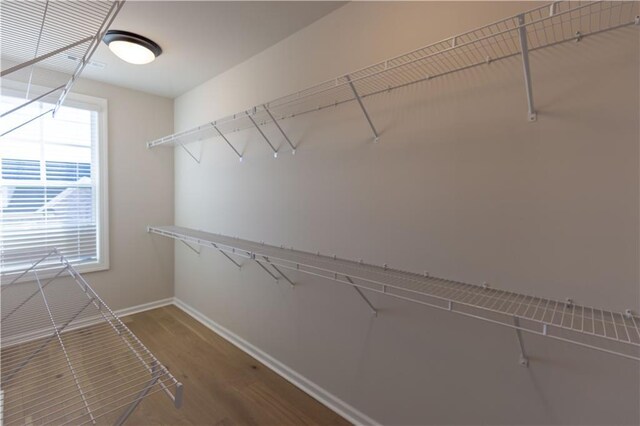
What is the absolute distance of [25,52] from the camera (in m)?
1.13

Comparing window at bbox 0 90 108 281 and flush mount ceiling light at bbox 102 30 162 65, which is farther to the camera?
window at bbox 0 90 108 281

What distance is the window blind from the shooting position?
8.21ft

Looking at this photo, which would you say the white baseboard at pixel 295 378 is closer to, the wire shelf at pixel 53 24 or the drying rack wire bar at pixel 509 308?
the drying rack wire bar at pixel 509 308

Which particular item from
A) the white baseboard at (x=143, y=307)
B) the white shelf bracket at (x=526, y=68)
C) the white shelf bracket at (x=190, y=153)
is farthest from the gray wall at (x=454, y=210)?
the white baseboard at (x=143, y=307)

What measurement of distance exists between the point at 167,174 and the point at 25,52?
7.73 ft

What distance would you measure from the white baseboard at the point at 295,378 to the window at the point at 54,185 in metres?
1.37

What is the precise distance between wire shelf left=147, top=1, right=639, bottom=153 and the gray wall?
0.04 m

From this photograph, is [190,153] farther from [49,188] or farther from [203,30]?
[203,30]

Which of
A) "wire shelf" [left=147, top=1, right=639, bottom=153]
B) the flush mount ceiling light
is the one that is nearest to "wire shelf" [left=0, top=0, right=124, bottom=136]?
"wire shelf" [left=147, top=1, right=639, bottom=153]

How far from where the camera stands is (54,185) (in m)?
2.73

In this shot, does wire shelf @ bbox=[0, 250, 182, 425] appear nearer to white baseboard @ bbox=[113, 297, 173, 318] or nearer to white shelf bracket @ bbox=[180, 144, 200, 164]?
white baseboard @ bbox=[113, 297, 173, 318]

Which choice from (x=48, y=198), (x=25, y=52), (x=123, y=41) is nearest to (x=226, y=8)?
(x=123, y=41)

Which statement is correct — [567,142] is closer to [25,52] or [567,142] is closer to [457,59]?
[457,59]

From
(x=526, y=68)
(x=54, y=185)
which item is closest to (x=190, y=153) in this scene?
(x=54, y=185)
